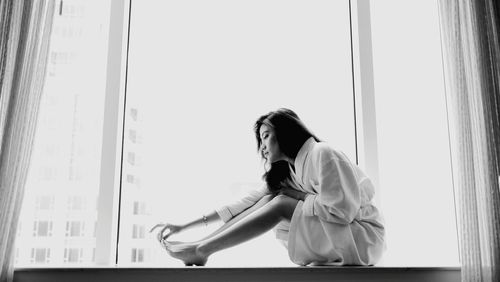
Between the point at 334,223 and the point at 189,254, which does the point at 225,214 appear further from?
the point at 334,223

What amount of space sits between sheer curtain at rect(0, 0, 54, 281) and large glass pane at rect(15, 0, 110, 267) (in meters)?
0.19

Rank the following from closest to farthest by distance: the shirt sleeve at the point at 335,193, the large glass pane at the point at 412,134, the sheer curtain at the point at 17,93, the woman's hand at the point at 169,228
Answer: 1. the sheer curtain at the point at 17,93
2. the shirt sleeve at the point at 335,193
3. the woman's hand at the point at 169,228
4. the large glass pane at the point at 412,134

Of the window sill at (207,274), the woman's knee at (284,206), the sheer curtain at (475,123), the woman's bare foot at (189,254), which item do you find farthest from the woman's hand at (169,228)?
the sheer curtain at (475,123)

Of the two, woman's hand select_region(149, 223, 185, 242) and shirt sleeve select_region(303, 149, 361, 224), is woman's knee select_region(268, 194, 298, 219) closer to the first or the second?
shirt sleeve select_region(303, 149, 361, 224)

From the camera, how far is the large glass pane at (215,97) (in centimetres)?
187

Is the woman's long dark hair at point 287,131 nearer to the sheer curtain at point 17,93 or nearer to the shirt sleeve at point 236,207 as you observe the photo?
the shirt sleeve at point 236,207

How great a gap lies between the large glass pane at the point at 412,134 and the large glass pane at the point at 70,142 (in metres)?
1.21

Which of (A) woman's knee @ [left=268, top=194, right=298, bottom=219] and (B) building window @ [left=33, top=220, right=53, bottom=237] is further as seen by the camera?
(B) building window @ [left=33, top=220, right=53, bottom=237]

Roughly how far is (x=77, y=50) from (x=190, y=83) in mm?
503

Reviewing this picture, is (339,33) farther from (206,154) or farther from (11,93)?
(11,93)

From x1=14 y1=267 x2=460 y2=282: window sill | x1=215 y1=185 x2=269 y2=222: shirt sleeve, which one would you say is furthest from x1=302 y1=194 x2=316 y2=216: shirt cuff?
x1=215 y1=185 x2=269 y2=222: shirt sleeve

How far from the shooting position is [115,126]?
1758 millimetres

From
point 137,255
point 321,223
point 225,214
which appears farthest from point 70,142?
point 321,223

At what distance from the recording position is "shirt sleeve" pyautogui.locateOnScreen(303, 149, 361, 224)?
4.85ft
